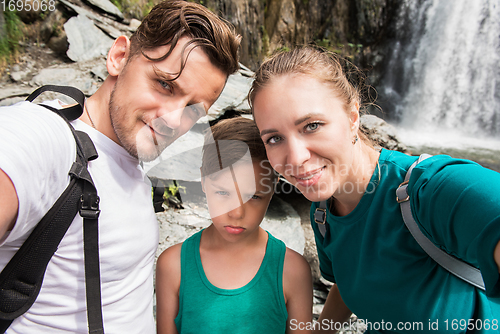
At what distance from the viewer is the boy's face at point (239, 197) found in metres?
1.47

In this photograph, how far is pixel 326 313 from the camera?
1.94 meters

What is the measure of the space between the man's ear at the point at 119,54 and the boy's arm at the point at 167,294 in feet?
3.34

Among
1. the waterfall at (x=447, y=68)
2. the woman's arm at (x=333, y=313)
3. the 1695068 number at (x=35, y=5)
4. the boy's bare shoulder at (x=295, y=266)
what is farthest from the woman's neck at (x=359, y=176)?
A: the waterfall at (x=447, y=68)

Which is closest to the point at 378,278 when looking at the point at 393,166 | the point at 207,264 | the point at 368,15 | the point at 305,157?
the point at 393,166

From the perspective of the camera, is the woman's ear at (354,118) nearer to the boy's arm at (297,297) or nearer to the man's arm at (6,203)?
the boy's arm at (297,297)

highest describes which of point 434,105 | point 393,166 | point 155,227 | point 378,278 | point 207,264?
point 393,166

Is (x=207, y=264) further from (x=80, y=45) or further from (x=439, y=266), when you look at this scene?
(x=80, y=45)

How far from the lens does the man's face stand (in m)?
1.36

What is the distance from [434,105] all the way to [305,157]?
8932 millimetres

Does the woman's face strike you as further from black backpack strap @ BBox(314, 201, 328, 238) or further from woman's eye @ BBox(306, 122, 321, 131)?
black backpack strap @ BBox(314, 201, 328, 238)

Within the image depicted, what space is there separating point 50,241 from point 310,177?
1.00 metres

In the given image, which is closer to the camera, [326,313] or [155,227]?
[155,227]

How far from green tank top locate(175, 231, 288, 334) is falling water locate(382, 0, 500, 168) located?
8.29 metres

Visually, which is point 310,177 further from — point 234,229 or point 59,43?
point 59,43
